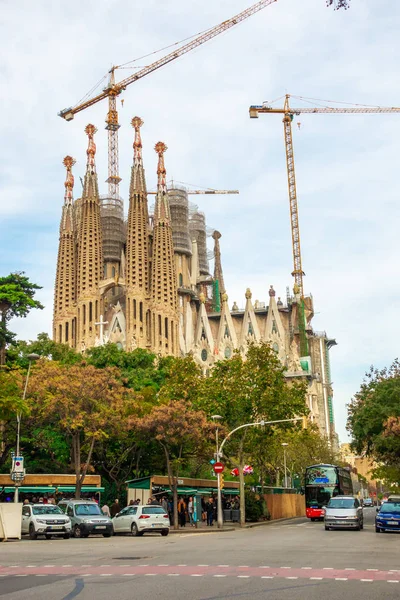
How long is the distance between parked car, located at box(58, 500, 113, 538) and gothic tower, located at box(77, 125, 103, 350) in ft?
221

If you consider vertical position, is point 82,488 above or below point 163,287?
below

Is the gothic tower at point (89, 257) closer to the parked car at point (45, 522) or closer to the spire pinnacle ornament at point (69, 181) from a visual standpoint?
the spire pinnacle ornament at point (69, 181)

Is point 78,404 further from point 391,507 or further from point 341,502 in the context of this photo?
point 391,507

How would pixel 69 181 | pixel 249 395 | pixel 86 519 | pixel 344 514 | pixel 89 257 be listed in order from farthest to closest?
1. pixel 69 181
2. pixel 89 257
3. pixel 249 395
4. pixel 344 514
5. pixel 86 519

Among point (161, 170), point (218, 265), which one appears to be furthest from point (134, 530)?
point (218, 265)

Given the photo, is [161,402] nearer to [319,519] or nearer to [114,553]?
[319,519]

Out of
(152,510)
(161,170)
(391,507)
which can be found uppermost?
(161,170)

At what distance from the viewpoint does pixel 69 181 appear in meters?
106

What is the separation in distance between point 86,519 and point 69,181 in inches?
3300

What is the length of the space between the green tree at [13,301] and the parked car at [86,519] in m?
16.4

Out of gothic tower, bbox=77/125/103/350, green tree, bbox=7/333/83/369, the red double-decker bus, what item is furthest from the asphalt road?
gothic tower, bbox=77/125/103/350

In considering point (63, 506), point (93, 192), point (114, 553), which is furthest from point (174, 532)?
point (93, 192)

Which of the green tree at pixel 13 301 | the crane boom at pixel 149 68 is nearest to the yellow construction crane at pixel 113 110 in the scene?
the crane boom at pixel 149 68

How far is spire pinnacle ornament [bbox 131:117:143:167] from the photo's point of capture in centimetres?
10175
